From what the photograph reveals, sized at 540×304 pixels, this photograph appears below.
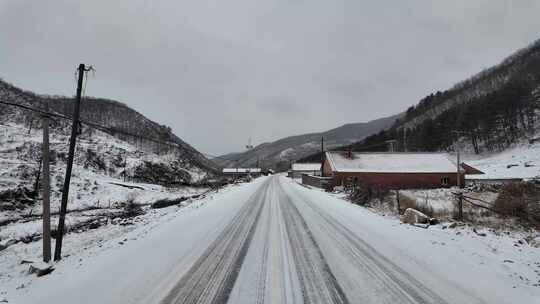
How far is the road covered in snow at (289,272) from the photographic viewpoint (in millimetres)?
4801

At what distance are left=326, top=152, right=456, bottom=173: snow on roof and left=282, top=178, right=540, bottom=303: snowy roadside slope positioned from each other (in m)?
32.3

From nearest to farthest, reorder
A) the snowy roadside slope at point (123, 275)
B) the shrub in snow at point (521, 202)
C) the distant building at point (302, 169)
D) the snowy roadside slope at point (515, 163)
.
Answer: the snowy roadside slope at point (123, 275) → the shrub in snow at point (521, 202) → the snowy roadside slope at point (515, 163) → the distant building at point (302, 169)

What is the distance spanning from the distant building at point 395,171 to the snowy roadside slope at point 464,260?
1241 inches

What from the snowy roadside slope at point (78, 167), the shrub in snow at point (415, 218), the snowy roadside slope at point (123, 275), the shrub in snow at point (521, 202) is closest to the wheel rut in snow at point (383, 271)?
the shrub in snow at point (415, 218)

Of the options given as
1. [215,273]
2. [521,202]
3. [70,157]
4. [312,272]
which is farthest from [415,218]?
[70,157]

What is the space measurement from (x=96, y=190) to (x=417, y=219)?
4036 centimetres

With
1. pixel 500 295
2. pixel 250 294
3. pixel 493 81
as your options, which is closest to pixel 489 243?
pixel 500 295

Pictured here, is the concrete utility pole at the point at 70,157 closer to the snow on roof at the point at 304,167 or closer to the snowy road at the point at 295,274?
the snowy road at the point at 295,274

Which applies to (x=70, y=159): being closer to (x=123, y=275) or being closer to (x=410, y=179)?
(x=123, y=275)

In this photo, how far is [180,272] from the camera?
19.8 ft

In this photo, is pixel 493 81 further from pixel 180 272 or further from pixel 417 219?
pixel 180 272

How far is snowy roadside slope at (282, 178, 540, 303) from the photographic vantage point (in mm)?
4955

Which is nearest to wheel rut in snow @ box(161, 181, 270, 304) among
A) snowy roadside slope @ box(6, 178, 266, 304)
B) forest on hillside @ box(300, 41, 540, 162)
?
snowy roadside slope @ box(6, 178, 266, 304)

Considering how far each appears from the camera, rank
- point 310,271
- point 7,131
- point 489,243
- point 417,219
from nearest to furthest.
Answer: point 310,271 → point 489,243 → point 417,219 → point 7,131
